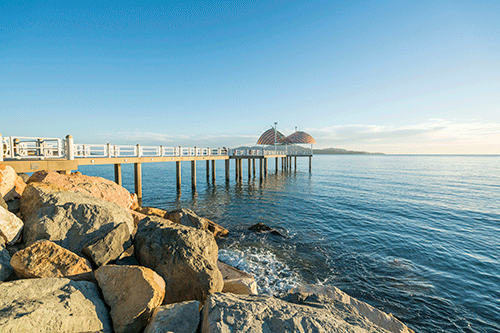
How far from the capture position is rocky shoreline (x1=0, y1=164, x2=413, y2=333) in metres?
2.97

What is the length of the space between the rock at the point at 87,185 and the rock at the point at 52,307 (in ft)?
20.4

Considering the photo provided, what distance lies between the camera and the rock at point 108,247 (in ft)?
14.8

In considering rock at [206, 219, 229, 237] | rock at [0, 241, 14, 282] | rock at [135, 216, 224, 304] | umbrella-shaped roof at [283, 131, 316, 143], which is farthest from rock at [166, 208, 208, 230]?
umbrella-shaped roof at [283, 131, 316, 143]

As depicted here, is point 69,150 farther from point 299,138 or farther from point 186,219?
point 299,138

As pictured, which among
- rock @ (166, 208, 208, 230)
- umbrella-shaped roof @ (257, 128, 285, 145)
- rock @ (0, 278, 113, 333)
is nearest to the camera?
rock @ (0, 278, 113, 333)

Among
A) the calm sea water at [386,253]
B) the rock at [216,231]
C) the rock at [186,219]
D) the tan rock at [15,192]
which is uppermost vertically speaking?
the tan rock at [15,192]

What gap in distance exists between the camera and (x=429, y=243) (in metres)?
11.5

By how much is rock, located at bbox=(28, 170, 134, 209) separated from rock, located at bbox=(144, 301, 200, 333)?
7438 millimetres

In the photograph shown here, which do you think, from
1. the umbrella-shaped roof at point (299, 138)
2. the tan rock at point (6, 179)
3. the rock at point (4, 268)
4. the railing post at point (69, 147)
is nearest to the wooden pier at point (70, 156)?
the railing post at point (69, 147)

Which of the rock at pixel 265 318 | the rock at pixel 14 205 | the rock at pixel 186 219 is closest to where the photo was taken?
the rock at pixel 265 318

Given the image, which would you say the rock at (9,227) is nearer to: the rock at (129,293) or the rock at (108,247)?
the rock at (108,247)

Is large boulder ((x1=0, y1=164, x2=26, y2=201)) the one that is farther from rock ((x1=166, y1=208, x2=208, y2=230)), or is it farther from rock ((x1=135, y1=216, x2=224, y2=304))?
rock ((x1=166, y1=208, x2=208, y2=230))

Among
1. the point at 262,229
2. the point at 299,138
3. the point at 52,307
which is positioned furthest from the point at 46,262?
the point at 299,138

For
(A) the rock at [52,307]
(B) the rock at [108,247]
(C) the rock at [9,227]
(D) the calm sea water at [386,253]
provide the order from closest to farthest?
(A) the rock at [52,307], (B) the rock at [108,247], (C) the rock at [9,227], (D) the calm sea water at [386,253]
